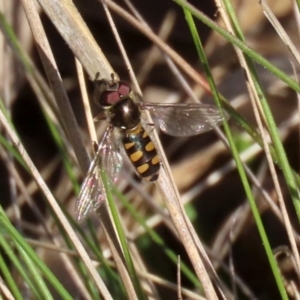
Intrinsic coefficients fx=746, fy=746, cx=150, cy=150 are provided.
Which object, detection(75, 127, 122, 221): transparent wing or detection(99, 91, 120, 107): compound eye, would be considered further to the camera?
detection(99, 91, 120, 107): compound eye

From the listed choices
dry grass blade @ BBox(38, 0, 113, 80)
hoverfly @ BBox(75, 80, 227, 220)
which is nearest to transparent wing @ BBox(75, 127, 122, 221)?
hoverfly @ BBox(75, 80, 227, 220)

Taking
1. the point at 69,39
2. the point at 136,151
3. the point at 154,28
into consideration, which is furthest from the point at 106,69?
the point at 154,28

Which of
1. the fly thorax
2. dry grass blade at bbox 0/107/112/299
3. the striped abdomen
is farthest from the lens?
the fly thorax

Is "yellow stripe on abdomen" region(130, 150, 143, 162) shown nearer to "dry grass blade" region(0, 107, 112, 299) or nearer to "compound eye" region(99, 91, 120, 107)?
"compound eye" region(99, 91, 120, 107)

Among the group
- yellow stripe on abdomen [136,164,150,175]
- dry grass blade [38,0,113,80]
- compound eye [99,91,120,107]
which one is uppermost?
dry grass blade [38,0,113,80]

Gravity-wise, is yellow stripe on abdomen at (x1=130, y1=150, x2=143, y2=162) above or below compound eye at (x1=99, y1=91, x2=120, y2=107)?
below

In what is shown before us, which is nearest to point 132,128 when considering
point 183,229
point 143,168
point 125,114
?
point 125,114

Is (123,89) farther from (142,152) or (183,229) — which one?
(183,229)
